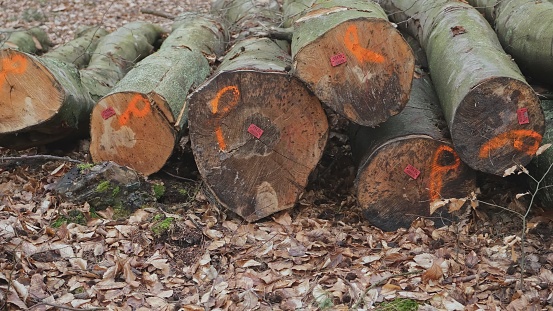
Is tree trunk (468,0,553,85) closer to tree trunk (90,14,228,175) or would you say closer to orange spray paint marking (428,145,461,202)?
orange spray paint marking (428,145,461,202)

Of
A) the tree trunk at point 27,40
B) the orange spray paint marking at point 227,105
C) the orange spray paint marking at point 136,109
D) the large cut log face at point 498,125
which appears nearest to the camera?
the large cut log face at point 498,125

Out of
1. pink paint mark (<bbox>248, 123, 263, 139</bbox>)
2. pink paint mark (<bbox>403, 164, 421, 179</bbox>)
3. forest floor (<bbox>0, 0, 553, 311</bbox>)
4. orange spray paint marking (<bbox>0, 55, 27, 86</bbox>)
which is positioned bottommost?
forest floor (<bbox>0, 0, 553, 311</bbox>)

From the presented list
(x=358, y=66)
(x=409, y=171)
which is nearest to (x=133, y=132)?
(x=358, y=66)

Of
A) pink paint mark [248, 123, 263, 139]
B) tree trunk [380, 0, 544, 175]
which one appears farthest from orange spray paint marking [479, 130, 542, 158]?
pink paint mark [248, 123, 263, 139]

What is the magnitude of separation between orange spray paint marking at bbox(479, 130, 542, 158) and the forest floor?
1.43 feet

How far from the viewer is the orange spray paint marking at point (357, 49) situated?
12.6 feet

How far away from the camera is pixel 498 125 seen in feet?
12.6

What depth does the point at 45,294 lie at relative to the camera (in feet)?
11.4

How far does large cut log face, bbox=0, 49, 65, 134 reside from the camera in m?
4.77

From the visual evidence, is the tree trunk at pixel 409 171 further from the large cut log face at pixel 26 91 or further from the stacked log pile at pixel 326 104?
the large cut log face at pixel 26 91

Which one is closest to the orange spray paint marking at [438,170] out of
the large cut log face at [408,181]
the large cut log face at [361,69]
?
the large cut log face at [408,181]

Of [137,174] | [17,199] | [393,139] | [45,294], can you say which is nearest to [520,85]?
[393,139]

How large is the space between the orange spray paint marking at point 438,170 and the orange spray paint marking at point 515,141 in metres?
0.28

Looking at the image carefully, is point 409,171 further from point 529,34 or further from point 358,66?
point 529,34
